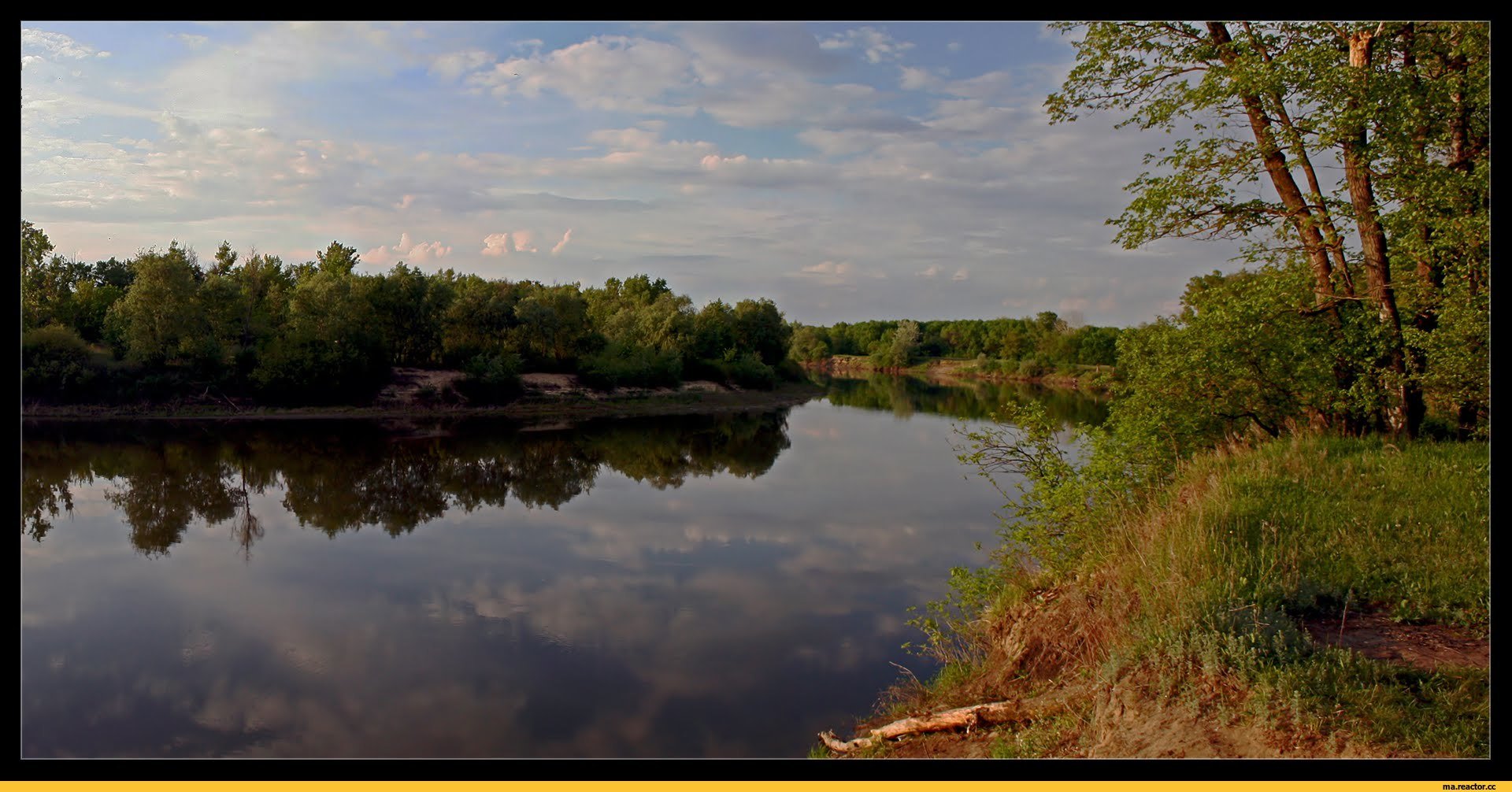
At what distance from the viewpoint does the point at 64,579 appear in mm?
12516

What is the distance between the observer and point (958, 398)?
202 ft

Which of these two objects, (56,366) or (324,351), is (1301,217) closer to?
(324,351)

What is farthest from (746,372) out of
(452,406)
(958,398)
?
(452,406)

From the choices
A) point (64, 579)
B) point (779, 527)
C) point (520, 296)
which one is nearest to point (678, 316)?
point (520, 296)

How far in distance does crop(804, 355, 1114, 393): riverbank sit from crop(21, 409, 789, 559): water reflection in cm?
3657

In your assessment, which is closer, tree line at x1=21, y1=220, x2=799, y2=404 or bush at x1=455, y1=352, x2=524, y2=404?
tree line at x1=21, y1=220, x2=799, y2=404

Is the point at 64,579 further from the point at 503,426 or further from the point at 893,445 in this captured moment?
the point at 893,445

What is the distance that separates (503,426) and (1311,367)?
30909mm

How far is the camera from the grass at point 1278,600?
14.8ft

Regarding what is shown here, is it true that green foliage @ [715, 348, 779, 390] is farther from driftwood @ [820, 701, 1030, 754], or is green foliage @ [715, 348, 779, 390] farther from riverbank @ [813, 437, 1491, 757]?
driftwood @ [820, 701, 1030, 754]

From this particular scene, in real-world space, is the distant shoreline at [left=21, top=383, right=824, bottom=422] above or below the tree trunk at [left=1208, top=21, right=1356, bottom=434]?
below

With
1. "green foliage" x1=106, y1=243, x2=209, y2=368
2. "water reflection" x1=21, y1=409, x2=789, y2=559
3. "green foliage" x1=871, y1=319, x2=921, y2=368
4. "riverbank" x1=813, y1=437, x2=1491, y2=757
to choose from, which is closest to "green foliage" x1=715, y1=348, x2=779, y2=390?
"water reflection" x1=21, y1=409, x2=789, y2=559

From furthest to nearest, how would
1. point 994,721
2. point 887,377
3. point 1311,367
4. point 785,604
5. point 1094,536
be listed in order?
point 887,377 < point 785,604 < point 1311,367 < point 1094,536 < point 994,721

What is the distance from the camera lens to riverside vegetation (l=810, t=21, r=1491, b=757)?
16.2 feet
